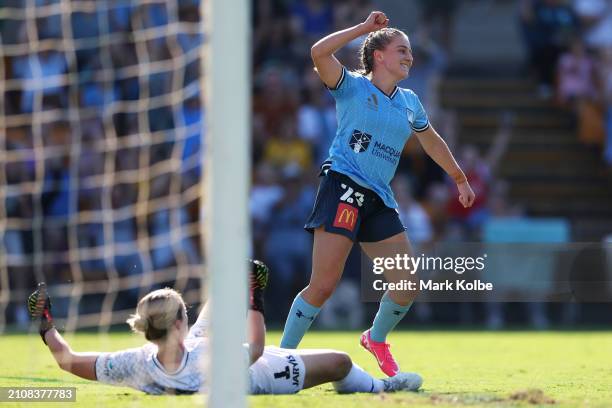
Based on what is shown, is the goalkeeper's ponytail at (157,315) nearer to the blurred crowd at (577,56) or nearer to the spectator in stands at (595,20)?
the blurred crowd at (577,56)

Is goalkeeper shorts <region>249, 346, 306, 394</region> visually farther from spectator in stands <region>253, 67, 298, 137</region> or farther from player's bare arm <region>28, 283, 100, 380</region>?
spectator in stands <region>253, 67, 298, 137</region>

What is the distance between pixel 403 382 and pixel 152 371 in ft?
5.17

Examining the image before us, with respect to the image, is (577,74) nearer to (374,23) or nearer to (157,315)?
(374,23)

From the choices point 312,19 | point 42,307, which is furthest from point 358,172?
point 312,19

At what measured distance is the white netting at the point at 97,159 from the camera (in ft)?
43.1

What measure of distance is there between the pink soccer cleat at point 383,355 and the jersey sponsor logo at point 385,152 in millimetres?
1193

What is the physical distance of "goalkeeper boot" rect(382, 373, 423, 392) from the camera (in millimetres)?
6891

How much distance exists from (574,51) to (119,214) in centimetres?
879

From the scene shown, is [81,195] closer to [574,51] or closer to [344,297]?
[344,297]

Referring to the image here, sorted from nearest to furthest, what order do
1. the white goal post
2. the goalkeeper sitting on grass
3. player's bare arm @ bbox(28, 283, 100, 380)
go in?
the white goal post, the goalkeeper sitting on grass, player's bare arm @ bbox(28, 283, 100, 380)

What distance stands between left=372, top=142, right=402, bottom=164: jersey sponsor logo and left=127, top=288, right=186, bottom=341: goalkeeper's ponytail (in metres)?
1.78

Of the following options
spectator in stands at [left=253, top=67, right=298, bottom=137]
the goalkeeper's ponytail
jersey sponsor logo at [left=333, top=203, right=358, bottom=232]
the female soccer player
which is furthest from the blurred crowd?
the goalkeeper's ponytail

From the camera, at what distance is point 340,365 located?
6.58 meters

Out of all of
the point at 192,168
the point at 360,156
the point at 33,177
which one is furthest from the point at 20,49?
the point at 360,156
